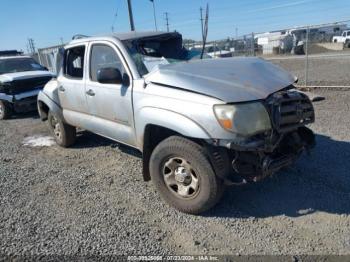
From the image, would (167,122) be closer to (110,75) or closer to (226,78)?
(226,78)

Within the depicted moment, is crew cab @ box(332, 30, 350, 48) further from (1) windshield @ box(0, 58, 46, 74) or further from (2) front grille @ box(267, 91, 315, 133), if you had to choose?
(2) front grille @ box(267, 91, 315, 133)

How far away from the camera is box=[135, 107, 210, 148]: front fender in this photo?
125 inches

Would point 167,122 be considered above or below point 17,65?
below

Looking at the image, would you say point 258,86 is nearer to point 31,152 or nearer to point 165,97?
point 165,97

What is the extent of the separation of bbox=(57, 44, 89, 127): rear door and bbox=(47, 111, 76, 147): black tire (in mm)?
368

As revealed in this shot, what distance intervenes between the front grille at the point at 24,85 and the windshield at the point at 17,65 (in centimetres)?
119

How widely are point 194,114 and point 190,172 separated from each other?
70cm

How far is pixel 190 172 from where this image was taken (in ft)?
11.5

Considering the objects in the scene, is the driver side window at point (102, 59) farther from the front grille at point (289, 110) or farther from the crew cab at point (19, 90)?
the crew cab at point (19, 90)

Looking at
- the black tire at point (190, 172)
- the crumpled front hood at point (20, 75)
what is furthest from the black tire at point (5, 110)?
the black tire at point (190, 172)

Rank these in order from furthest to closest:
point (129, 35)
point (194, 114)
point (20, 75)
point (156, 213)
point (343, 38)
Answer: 1. point (343, 38)
2. point (20, 75)
3. point (129, 35)
4. point (156, 213)
5. point (194, 114)

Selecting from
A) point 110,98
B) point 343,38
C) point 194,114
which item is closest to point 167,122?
point 194,114

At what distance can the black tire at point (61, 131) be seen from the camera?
606cm

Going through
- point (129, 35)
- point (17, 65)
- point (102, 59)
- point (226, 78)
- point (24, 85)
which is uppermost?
point (129, 35)
